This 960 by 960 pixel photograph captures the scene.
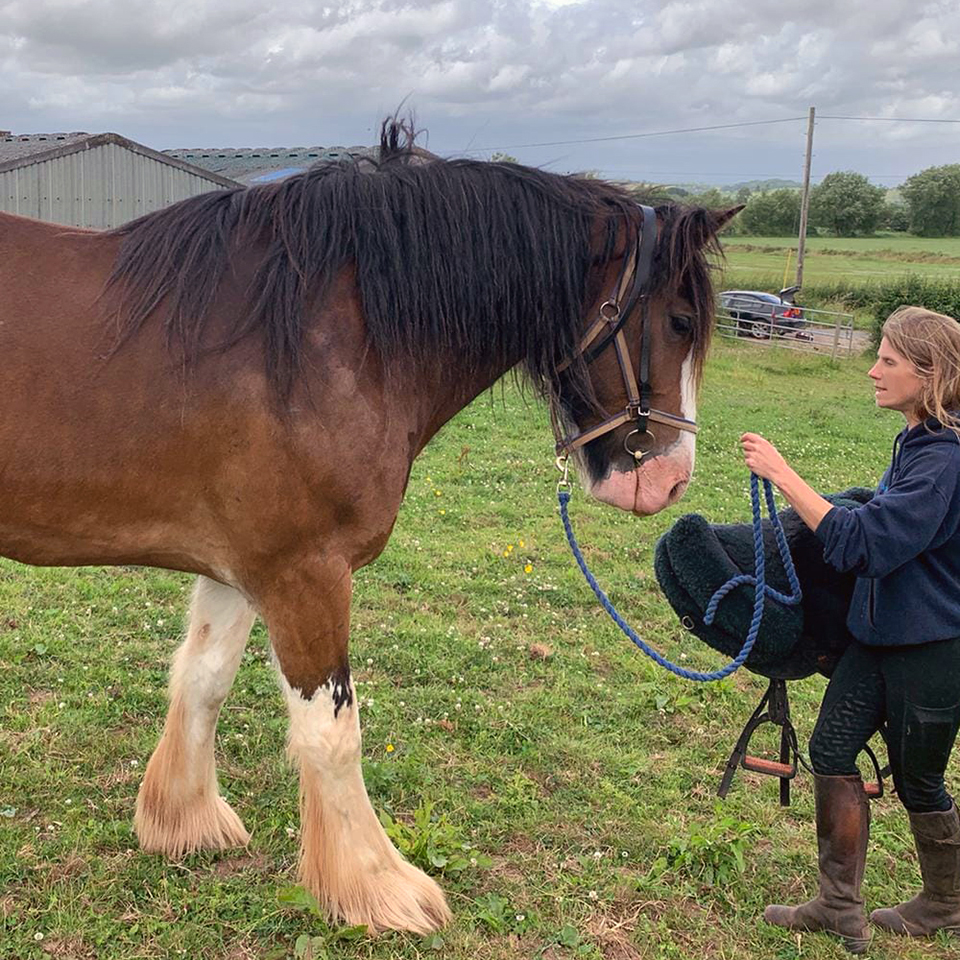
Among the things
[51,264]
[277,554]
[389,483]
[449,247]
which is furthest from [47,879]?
[449,247]

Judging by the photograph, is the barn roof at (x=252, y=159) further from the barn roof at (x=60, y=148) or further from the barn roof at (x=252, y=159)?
the barn roof at (x=60, y=148)

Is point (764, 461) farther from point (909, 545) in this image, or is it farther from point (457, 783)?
point (457, 783)

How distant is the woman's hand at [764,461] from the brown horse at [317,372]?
22 cm

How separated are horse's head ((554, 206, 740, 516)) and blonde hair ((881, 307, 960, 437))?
23.5 inches

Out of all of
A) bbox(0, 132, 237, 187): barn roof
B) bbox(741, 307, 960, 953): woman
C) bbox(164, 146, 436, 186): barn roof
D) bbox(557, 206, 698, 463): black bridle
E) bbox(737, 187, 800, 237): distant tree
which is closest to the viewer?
bbox(741, 307, 960, 953): woman

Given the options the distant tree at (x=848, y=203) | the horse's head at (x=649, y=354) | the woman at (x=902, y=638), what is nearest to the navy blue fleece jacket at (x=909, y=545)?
the woman at (x=902, y=638)

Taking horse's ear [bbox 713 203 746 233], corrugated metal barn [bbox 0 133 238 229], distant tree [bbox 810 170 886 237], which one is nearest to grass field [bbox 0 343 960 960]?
horse's ear [bbox 713 203 746 233]

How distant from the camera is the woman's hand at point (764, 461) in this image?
2617 mm

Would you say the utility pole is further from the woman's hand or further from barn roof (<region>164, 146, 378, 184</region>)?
the woman's hand

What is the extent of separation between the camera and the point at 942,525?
2617 millimetres

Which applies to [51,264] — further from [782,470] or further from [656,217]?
[782,470]

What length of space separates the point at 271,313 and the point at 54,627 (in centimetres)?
319

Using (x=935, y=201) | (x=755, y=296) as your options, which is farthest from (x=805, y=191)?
(x=935, y=201)

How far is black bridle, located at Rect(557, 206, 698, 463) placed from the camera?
2.75 meters
